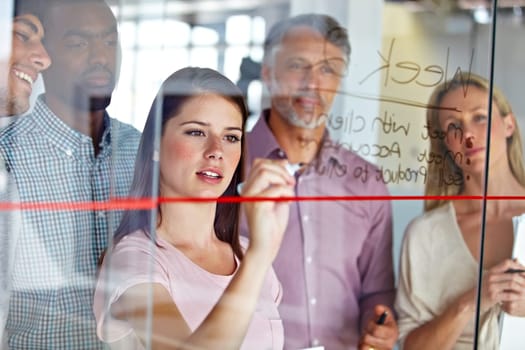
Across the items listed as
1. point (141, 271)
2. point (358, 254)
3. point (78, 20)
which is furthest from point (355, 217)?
point (78, 20)

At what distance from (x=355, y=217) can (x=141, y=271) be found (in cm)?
66

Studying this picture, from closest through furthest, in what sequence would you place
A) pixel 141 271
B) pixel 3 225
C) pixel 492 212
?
pixel 3 225, pixel 141 271, pixel 492 212

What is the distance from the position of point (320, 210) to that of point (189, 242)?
41 centimetres

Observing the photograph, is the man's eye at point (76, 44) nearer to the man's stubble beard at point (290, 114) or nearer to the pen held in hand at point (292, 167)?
the man's stubble beard at point (290, 114)

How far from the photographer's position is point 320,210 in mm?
2109

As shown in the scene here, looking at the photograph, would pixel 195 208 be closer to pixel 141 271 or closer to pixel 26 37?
pixel 141 271

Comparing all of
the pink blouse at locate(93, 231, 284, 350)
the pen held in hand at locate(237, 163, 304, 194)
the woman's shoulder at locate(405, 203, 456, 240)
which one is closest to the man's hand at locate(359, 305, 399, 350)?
the woman's shoulder at locate(405, 203, 456, 240)

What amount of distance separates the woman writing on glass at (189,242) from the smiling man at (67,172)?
5 centimetres

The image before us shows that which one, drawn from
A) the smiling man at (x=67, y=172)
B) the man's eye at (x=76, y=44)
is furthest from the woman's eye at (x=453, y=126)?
the man's eye at (x=76, y=44)

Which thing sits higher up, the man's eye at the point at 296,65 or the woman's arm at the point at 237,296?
the man's eye at the point at 296,65

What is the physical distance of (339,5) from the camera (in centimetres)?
216

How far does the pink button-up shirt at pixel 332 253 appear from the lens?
2057 mm

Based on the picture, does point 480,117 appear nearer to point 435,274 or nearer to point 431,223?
point 431,223

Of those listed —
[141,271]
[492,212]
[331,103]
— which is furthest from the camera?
[492,212]
